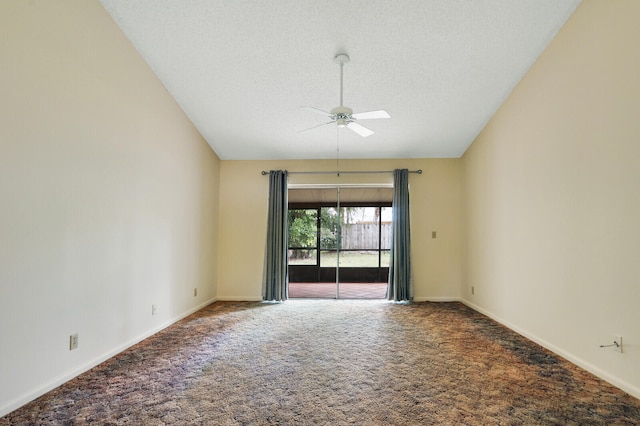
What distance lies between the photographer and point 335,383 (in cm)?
245

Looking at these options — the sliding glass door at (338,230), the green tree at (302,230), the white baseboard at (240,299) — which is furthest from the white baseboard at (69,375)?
the sliding glass door at (338,230)

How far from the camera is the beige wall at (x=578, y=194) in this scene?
230 cm

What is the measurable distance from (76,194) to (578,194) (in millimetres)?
4045

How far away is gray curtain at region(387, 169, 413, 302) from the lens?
5.48 metres

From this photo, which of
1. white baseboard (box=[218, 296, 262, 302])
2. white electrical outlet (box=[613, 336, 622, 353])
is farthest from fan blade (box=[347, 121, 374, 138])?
white baseboard (box=[218, 296, 262, 302])

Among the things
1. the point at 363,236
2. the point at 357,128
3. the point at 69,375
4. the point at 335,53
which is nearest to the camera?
the point at 69,375

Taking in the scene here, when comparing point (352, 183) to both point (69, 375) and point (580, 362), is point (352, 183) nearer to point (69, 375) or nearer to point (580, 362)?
point (580, 362)

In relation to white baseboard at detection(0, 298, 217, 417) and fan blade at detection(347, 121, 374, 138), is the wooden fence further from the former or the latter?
white baseboard at detection(0, 298, 217, 417)

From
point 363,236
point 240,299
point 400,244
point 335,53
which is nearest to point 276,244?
point 240,299

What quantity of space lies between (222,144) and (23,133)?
327 cm

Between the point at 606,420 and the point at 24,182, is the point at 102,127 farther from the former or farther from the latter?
the point at 606,420

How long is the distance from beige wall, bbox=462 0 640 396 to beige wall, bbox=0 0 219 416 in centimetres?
399

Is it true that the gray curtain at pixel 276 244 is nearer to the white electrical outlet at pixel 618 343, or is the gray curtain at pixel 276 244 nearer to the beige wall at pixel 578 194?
the beige wall at pixel 578 194

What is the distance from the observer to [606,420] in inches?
76.4
